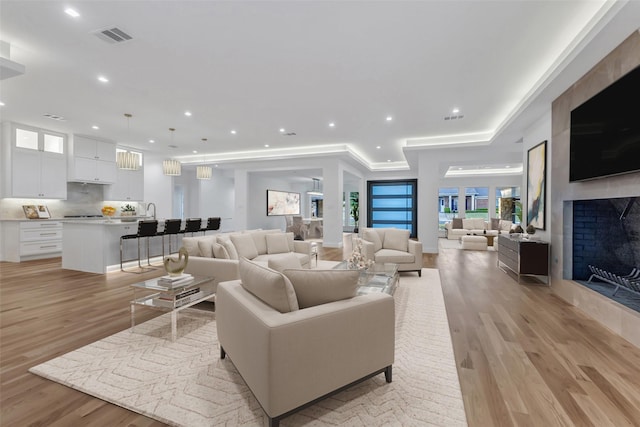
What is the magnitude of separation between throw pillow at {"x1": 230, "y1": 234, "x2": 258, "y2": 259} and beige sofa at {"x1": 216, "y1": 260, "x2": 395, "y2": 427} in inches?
91.1

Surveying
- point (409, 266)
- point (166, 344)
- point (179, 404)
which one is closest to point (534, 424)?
point (179, 404)

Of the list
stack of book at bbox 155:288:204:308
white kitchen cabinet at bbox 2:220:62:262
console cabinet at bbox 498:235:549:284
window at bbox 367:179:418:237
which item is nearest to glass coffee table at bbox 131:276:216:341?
stack of book at bbox 155:288:204:308

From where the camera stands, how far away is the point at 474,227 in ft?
35.6

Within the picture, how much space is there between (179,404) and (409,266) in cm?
407

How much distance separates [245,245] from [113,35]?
9.59ft

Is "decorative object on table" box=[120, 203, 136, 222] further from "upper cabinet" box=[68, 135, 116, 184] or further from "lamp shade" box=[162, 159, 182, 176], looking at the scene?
"lamp shade" box=[162, 159, 182, 176]

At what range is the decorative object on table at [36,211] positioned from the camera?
22.0ft

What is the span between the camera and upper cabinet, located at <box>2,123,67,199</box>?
636 centimetres

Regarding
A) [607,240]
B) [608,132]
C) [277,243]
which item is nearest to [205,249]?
[277,243]

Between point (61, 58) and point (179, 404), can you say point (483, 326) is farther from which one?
point (61, 58)

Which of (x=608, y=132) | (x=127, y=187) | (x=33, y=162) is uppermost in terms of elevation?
(x=33, y=162)

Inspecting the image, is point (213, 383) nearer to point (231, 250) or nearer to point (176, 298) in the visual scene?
point (176, 298)

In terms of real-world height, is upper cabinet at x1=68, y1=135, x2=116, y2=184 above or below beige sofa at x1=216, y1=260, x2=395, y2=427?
above

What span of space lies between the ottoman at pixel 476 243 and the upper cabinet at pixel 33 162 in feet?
36.0
